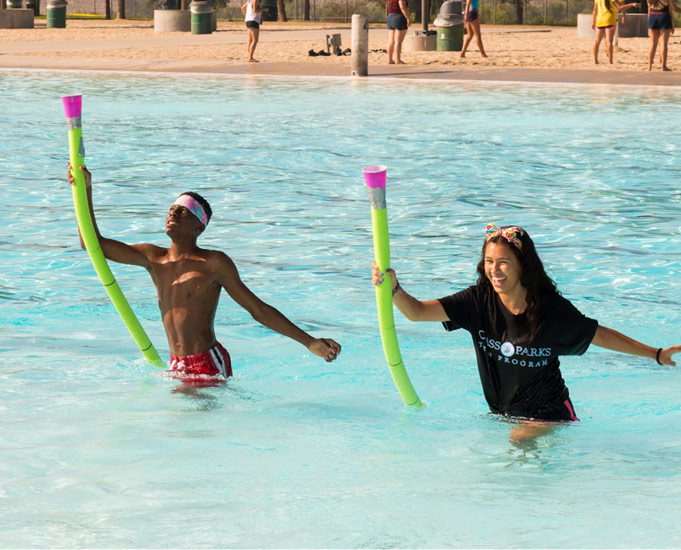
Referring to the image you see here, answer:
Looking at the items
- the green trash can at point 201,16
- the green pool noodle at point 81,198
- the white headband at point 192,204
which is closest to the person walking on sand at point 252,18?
the green trash can at point 201,16

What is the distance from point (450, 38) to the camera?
29.0 metres

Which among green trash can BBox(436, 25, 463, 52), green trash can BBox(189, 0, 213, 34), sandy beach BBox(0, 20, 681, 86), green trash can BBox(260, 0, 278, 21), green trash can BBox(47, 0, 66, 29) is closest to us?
sandy beach BBox(0, 20, 681, 86)

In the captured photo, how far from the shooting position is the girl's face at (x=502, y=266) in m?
4.79

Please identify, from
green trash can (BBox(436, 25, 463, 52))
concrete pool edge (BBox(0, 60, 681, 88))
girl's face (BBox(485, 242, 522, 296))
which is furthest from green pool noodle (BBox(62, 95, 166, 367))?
green trash can (BBox(436, 25, 463, 52))

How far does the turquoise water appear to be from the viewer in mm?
4684

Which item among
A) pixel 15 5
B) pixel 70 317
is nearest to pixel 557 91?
pixel 70 317

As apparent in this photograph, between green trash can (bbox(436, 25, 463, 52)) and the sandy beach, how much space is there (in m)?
0.56

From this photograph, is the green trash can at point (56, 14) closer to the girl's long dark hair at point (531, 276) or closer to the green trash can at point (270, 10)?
the green trash can at point (270, 10)

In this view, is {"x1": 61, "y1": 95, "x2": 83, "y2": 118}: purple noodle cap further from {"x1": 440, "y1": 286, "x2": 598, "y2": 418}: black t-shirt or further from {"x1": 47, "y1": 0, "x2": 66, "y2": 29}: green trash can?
{"x1": 47, "y1": 0, "x2": 66, "y2": 29}: green trash can

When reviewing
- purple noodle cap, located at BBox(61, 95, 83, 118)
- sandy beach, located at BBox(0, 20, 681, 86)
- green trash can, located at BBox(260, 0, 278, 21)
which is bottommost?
purple noodle cap, located at BBox(61, 95, 83, 118)

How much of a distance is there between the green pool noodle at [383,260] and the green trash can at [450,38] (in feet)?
80.5

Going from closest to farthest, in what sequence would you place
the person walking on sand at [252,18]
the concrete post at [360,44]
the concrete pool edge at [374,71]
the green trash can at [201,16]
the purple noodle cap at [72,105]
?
the purple noodle cap at [72,105] < the concrete pool edge at [374,71] < the concrete post at [360,44] < the person walking on sand at [252,18] < the green trash can at [201,16]

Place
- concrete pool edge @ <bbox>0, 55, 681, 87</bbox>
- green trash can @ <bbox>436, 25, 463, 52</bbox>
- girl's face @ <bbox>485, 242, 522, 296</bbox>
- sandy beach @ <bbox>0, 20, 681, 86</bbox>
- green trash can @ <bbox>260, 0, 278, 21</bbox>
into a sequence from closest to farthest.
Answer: girl's face @ <bbox>485, 242, 522, 296</bbox> < concrete pool edge @ <bbox>0, 55, 681, 87</bbox> < sandy beach @ <bbox>0, 20, 681, 86</bbox> < green trash can @ <bbox>436, 25, 463, 52</bbox> < green trash can @ <bbox>260, 0, 278, 21</bbox>

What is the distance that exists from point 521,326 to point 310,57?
24.4m
